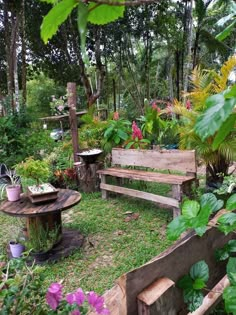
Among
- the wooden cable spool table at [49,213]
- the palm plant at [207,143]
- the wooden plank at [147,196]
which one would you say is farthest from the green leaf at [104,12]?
the palm plant at [207,143]

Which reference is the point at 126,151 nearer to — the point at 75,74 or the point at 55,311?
the point at 55,311

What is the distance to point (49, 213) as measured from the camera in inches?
98.7

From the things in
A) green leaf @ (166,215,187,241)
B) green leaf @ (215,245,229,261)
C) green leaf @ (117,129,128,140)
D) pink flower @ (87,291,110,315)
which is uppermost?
green leaf @ (117,129,128,140)

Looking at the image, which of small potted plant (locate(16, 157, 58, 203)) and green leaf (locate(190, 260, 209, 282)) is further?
small potted plant (locate(16, 157, 58, 203))

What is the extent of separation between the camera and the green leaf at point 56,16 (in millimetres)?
368

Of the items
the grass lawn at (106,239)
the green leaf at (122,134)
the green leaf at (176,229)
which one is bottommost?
the grass lawn at (106,239)

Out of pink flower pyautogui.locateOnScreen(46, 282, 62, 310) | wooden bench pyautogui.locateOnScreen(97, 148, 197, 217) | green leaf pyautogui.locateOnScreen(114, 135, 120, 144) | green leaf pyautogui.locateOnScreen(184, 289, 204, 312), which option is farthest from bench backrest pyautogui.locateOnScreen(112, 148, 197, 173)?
pink flower pyautogui.locateOnScreen(46, 282, 62, 310)

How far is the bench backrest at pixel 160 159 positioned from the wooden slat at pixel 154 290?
7.98ft

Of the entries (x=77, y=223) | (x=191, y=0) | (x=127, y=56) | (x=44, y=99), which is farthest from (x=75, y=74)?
(x=77, y=223)

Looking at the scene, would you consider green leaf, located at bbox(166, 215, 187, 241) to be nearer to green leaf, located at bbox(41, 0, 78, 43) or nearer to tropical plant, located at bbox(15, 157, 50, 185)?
green leaf, located at bbox(41, 0, 78, 43)

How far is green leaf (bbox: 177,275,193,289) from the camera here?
34.6 inches

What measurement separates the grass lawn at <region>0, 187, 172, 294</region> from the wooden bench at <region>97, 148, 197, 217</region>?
0.83ft

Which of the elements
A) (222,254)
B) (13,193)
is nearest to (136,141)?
(13,193)

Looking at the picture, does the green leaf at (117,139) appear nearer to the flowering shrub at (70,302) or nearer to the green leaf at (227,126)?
the flowering shrub at (70,302)
